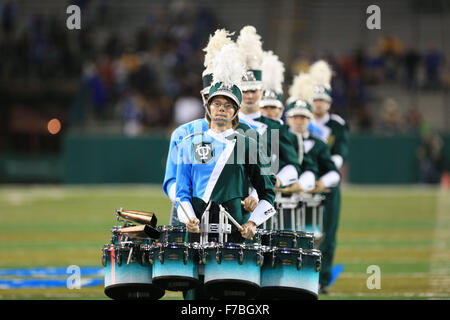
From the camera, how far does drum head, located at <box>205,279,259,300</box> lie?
5961mm

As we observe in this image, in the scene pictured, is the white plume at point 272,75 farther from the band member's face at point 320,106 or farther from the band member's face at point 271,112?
the band member's face at point 320,106

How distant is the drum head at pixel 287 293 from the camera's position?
6.16 m

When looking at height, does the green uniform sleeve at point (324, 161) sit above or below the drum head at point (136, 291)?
above

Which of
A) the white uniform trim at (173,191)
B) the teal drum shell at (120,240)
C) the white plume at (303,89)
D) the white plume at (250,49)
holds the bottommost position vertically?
the teal drum shell at (120,240)

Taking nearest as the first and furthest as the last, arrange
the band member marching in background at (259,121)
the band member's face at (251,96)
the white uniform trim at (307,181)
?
the band member marching in background at (259,121) < the band member's face at (251,96) < the white uniform trim at (307,181)

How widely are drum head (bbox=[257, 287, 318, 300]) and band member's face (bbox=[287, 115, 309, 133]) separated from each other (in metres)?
2.96

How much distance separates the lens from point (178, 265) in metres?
6.00

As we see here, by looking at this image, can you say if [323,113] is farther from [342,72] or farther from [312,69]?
[342,72]

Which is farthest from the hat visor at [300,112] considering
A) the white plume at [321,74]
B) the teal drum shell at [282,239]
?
the teal drum shell at [282,239]

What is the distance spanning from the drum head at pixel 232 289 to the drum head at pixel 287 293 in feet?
0.48

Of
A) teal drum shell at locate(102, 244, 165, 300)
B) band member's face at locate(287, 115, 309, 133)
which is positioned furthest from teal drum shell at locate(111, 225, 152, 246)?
band member's face at locate(287, 115, 309, 133)

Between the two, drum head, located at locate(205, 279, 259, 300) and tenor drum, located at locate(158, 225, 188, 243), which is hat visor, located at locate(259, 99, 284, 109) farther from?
drum head, located at locate(205, 279, 259, 300)
